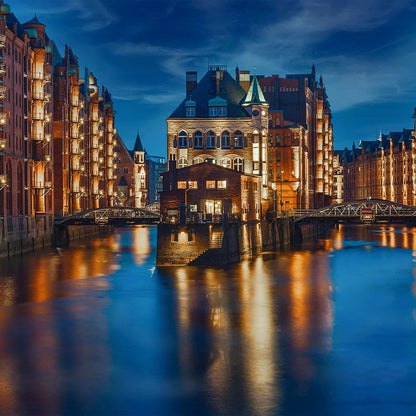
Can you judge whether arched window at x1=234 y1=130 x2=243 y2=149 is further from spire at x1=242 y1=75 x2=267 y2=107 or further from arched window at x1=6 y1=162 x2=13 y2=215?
arched window at x1=6 y1=162 x2=13 y2=215

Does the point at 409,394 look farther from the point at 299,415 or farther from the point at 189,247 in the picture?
the point at 189,247

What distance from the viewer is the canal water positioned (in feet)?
78.4

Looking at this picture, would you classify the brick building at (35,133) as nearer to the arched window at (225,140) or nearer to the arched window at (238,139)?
the arched window at (225,140)

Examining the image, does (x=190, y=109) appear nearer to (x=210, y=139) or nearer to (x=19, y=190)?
(x=210, y=139)

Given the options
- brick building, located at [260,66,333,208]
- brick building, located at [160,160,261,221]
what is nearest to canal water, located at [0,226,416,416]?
brick building, located at [160,160,261,221]

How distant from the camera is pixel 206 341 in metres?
32.1

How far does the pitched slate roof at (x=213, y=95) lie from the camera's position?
284 ft

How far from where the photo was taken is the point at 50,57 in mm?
87062

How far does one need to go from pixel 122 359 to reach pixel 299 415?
9199 mm

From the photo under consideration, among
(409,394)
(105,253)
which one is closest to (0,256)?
(105,253)

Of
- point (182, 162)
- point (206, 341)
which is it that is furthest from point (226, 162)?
point (206, 341)

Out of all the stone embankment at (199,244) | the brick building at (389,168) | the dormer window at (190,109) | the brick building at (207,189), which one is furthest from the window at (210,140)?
the brick building at (389,168)

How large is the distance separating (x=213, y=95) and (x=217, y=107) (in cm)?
227

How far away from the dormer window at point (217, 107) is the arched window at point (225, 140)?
2.37 meters
